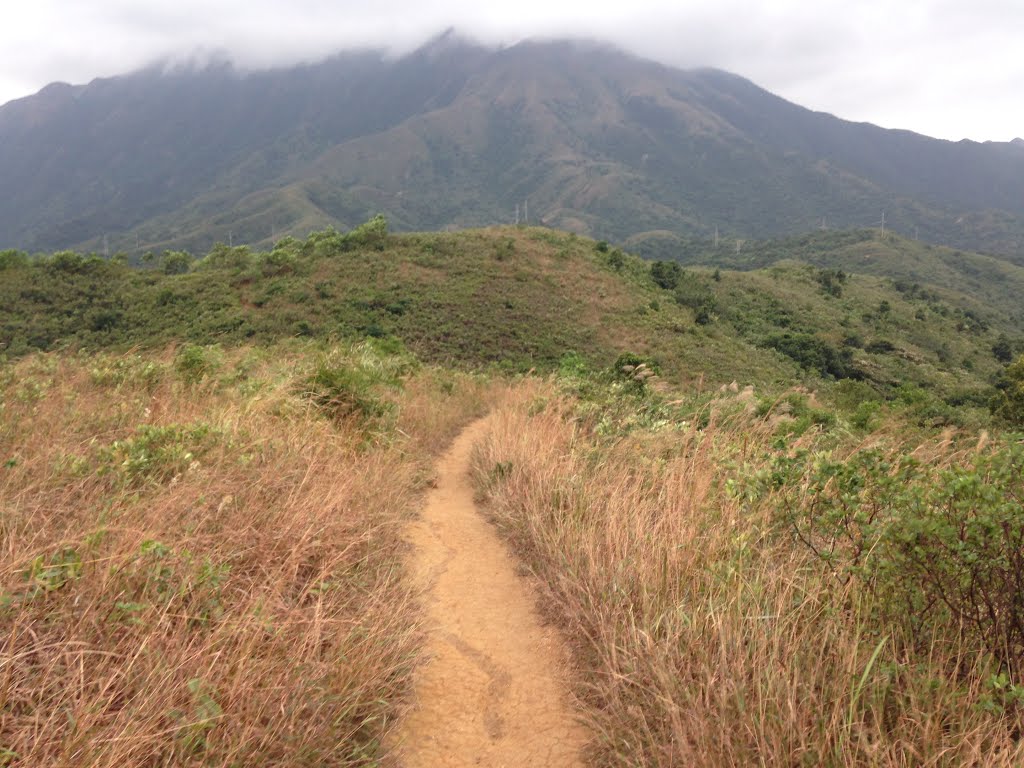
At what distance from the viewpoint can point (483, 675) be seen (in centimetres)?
316

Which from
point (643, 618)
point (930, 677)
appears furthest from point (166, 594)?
point (930, 677)

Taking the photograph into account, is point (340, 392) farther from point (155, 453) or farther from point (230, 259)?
point (230, 259)

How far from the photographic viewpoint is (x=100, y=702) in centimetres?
201

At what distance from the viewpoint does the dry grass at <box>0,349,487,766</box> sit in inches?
79.7

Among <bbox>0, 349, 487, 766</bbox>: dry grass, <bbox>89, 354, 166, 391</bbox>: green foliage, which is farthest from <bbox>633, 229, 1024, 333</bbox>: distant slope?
<bbox>0, 349, 487, 766</bbox>: dry grass

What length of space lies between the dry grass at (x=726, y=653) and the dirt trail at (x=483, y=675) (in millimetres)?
195

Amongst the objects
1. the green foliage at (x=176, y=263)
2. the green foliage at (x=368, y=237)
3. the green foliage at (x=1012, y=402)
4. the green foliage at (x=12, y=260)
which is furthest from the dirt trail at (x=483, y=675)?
the green foliage at (x=176, y=263)

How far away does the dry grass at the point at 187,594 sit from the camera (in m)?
2.03

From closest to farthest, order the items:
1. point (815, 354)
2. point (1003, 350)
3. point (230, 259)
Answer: point (815, 354)
point (230, 259)
point (1003, 350)

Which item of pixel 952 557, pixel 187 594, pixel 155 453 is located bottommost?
pixel 187 594

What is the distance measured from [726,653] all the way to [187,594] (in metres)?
2.36

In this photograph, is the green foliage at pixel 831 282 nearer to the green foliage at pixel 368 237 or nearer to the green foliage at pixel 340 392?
the green foliage at pixel 368 237

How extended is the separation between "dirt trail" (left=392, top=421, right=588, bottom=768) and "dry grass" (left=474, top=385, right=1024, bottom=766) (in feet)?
0.64

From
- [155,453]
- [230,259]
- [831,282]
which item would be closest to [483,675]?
[155,453]
